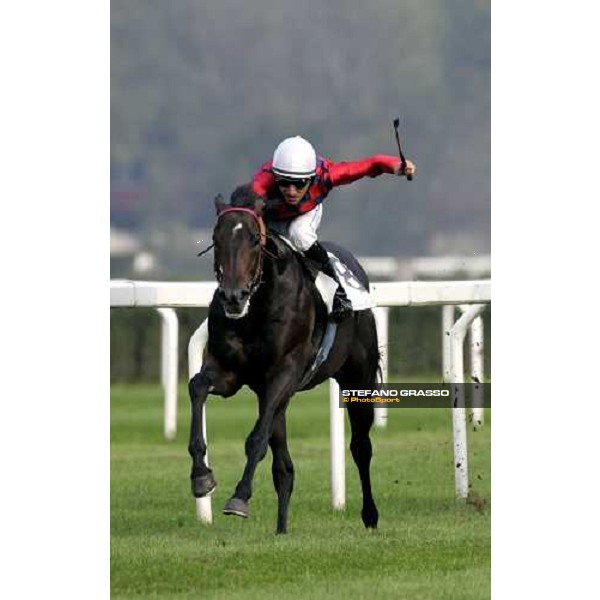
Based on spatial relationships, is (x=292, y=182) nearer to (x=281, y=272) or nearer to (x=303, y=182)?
(x=303, y=182)

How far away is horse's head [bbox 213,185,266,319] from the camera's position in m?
7.64

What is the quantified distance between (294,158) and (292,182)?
147mm

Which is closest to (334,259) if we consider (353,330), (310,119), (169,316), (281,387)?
(353,330)

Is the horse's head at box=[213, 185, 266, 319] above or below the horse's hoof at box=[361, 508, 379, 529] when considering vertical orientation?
above

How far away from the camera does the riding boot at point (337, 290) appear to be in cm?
869

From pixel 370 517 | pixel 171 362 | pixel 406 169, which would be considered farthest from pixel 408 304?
pixel 171 362

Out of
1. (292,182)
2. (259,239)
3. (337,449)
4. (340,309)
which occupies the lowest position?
(337,449)

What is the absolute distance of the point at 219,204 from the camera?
7.81m

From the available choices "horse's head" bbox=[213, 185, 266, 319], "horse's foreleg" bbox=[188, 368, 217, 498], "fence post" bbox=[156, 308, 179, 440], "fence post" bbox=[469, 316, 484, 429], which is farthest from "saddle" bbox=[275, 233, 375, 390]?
"fence post" bbox=[156, 308, 179, 440]

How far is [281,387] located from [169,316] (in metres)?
3.87

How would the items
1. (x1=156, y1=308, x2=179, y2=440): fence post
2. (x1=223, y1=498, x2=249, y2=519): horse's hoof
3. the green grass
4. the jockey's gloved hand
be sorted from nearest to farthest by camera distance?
the green grass
(x1=223, y1=498, x2=249, y2=519): horse's hoof
the jockey's gloved hand
(x1=156, y1=308, x2=179, y2=440): fence post

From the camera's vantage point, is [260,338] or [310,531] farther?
[310,531]

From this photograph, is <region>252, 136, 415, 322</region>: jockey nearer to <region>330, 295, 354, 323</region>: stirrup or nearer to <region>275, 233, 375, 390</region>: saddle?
<region>275, 233, 375, 390</region>: saddle
